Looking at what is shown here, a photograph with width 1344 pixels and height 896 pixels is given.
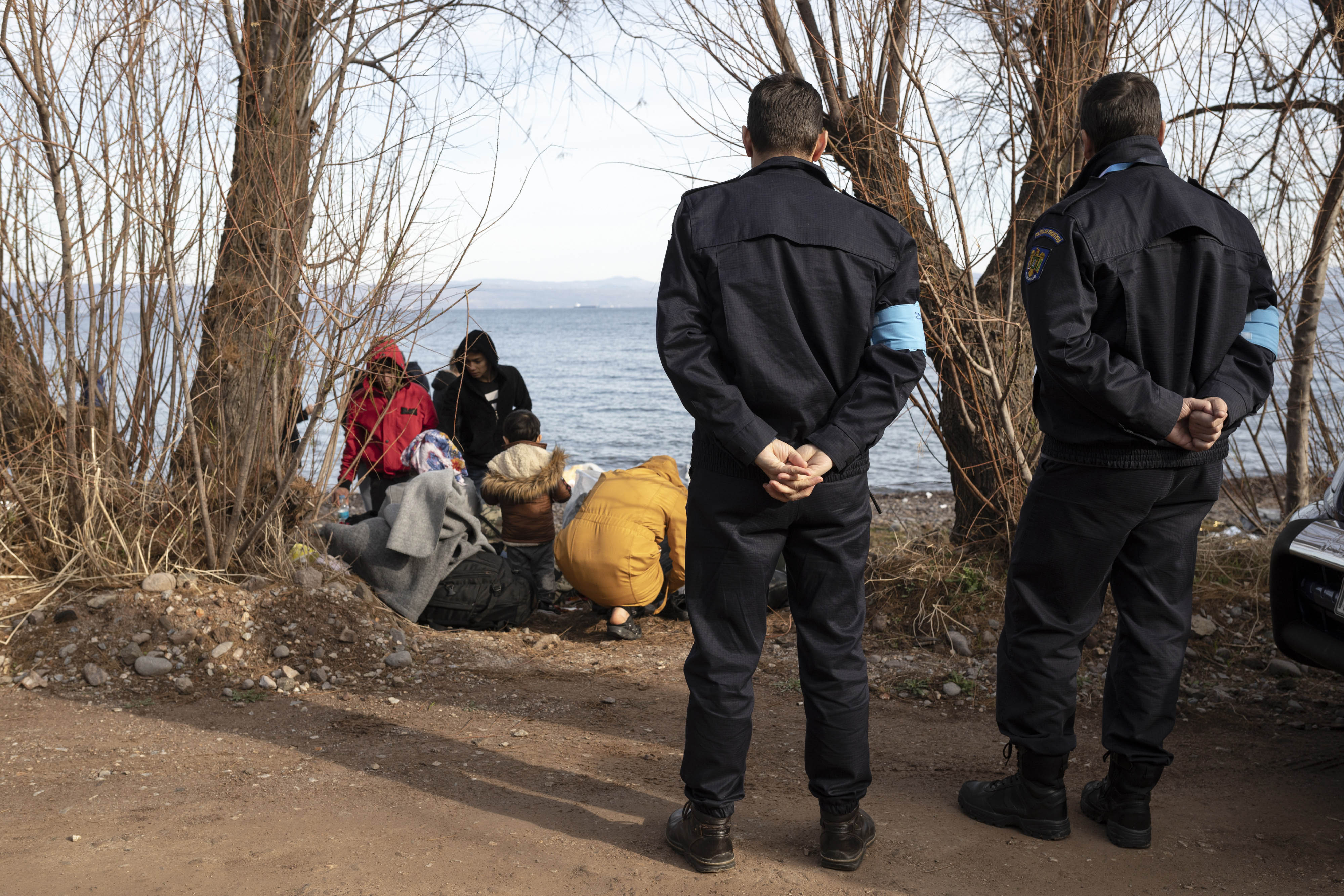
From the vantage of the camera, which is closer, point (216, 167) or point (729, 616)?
point (729, 616)

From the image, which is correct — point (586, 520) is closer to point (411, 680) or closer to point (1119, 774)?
point (411, 680)

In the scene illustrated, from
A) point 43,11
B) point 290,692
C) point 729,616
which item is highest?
point 43,11

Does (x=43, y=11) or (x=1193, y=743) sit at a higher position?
(x=43, y=11)

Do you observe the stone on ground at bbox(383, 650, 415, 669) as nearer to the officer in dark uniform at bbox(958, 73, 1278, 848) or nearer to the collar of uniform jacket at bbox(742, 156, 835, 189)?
the officer in dark uniform at bbox(958, 73, 1278, 848)

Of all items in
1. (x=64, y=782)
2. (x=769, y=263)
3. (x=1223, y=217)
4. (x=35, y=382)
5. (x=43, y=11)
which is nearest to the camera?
(x=769, y=263)

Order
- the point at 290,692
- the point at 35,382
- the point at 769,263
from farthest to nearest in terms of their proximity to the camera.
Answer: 1. the point at 35,382
2. the point at 290,692
3. the point at 769,263

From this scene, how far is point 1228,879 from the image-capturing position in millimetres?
2711

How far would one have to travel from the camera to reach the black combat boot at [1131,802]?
2871mm

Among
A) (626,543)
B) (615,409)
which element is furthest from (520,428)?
(615,409)

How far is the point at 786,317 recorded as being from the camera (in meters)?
2.57

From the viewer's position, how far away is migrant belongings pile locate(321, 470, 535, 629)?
5176mm

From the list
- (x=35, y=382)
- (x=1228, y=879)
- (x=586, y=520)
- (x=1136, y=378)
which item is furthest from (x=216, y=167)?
(x=1228, y=879)

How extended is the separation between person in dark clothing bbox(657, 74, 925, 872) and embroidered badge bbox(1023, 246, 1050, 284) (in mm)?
336

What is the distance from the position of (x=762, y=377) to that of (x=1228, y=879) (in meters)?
1.87
